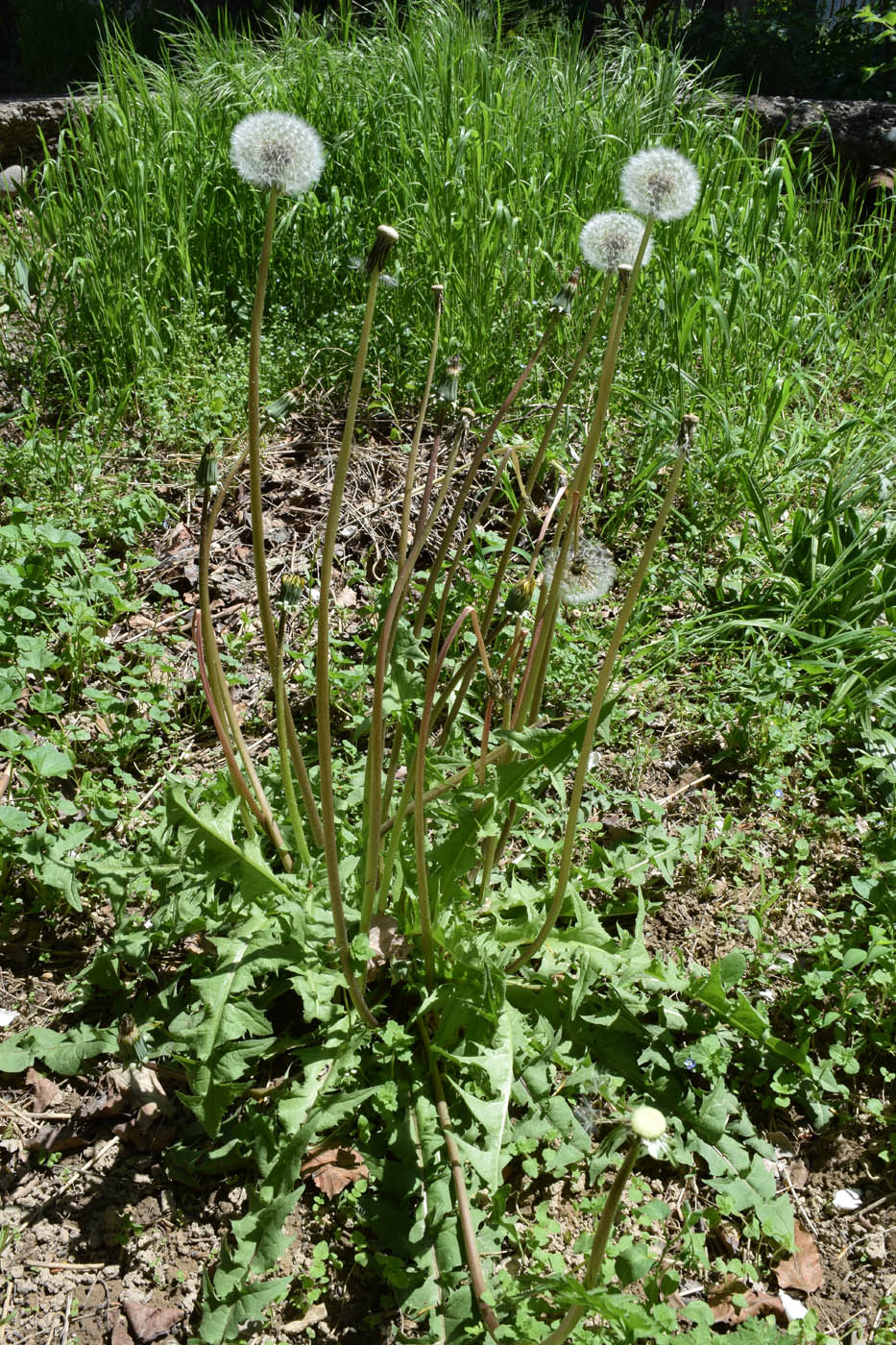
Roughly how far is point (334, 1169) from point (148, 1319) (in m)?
0.34

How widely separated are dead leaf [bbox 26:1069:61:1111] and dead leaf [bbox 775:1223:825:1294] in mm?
1271

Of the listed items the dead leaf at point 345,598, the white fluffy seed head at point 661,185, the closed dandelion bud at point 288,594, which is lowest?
the dead leaf at point 345,598

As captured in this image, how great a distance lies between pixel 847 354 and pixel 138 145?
107 inches

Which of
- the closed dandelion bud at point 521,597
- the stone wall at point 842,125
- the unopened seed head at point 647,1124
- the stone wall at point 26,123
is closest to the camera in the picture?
the unopened seed head at point 647,1124

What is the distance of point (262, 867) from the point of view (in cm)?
165

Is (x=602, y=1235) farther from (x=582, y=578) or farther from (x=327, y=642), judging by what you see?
(x=582, y=578)

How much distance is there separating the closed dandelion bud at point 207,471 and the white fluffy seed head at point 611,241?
24.5 inches

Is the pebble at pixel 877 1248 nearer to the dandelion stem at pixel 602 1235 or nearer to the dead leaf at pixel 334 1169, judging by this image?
the dandelion stem at pixel 602 1235

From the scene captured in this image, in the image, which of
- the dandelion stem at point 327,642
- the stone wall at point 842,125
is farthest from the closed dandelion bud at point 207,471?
the stone wall at point 842,125

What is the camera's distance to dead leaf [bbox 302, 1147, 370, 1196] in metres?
1.66

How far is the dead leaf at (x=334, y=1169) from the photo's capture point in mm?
1664

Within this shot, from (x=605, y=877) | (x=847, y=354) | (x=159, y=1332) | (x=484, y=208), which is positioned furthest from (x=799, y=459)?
(x=159, y=1332)

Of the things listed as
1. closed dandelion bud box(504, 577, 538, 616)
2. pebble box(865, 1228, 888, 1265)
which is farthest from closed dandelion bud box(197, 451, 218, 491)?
pebble box(865, 1228, 888, 1265)

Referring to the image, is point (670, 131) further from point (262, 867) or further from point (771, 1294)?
point (771, 1294)
